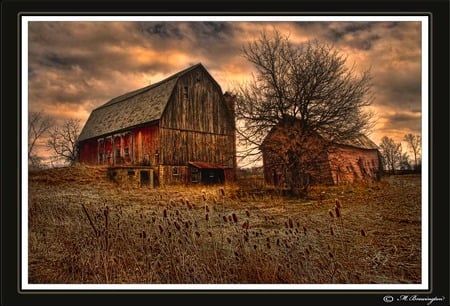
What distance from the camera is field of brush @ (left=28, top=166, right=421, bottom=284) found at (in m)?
3.52

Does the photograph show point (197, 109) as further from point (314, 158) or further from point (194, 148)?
point (314, 158)

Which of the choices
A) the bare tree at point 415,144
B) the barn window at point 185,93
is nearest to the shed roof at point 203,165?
the barn window at point 185,93

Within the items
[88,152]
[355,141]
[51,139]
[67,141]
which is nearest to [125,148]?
[88,152]

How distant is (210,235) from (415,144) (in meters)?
2.92

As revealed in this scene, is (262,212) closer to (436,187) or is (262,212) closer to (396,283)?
(396,283)

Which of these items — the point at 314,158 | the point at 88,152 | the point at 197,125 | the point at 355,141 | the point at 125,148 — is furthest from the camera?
the point at 197,125

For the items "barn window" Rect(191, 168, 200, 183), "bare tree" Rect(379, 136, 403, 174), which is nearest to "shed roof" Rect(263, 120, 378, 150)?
"bare tree" Rect(379, 136, 403, 174)

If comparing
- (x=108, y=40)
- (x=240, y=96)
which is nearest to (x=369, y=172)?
(x=240, y=96)

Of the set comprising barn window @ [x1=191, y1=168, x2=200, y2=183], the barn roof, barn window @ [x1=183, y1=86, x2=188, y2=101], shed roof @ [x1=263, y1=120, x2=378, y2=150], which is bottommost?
barn window @ [x1=191, y1=168, x2=200, y2=183]

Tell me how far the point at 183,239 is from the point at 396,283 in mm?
2663

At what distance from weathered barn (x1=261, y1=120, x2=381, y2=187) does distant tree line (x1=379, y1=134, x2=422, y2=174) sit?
127 mm

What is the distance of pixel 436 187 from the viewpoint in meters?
3.60

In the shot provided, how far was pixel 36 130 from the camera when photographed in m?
3.79

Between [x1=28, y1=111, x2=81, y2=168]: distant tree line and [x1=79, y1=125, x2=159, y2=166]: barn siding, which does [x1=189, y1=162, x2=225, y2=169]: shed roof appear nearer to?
[x1=79, y1=125, x2=159, y2=166]: barn siding
